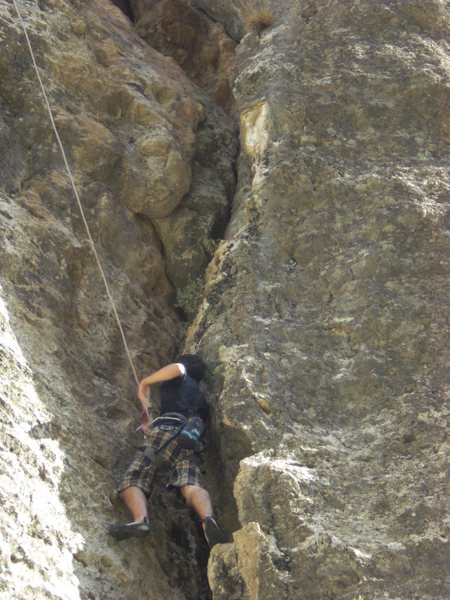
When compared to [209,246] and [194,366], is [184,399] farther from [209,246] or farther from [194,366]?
[209,246]

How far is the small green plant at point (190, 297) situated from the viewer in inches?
306

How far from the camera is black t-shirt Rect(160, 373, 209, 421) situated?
603 centimetres

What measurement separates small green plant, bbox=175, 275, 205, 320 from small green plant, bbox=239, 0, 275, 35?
3.71 meters

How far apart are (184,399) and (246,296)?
3.79ft

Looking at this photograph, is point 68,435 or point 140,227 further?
point 140,227

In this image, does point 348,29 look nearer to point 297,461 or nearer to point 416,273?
point 416,273

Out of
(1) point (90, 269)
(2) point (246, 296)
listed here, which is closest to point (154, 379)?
(2) point (246, 296)

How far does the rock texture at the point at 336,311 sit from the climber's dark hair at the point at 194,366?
0.20 metres

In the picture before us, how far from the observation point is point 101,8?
9.86 m

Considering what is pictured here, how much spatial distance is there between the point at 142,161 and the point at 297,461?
4349mm

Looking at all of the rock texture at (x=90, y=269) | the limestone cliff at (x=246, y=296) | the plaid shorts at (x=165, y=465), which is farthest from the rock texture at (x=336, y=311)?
the rock texture at (x=90, y=269)

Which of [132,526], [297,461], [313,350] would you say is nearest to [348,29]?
[313,350]

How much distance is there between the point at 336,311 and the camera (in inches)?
251

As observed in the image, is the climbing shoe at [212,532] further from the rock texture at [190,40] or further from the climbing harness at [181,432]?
the rock texture at [190,40]
